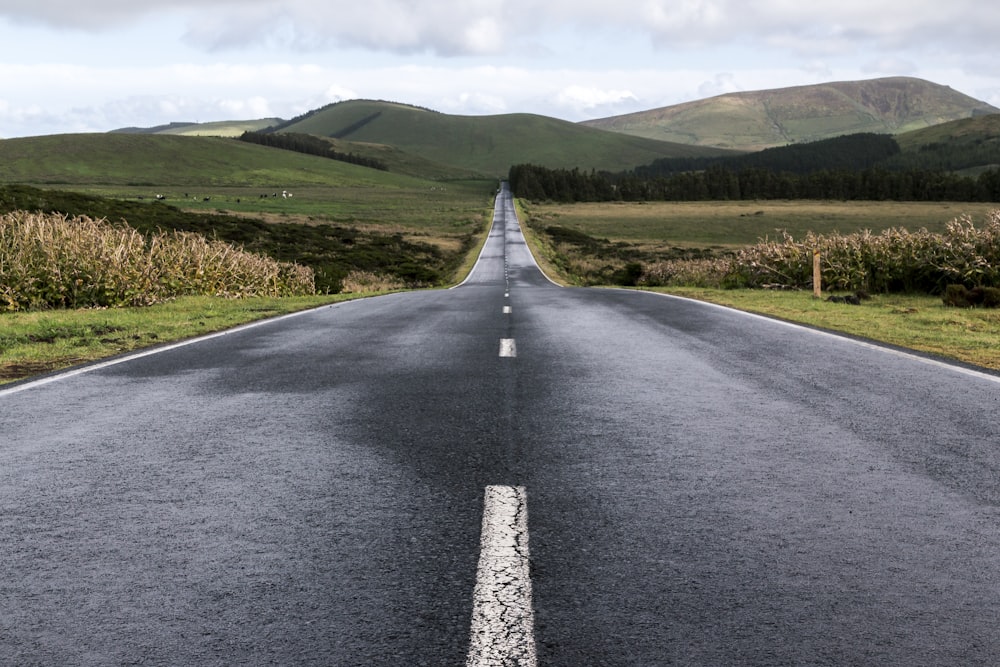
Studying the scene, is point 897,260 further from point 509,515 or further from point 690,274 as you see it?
point 509,515

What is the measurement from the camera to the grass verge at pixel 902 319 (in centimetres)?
1151

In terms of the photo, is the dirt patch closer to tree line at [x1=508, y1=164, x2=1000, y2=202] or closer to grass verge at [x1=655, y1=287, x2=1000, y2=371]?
grass verge at [x1=655, y1=287, x2=1000, y2=371]

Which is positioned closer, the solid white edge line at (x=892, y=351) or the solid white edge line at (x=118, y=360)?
the solid white edge line at (x=118, y=360)

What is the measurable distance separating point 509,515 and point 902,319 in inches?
528

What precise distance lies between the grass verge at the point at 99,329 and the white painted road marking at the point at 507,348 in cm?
492

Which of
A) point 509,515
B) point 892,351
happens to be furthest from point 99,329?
point 892,351

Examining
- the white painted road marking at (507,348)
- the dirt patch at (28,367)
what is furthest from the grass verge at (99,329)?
the white painted road marking at (507,348)

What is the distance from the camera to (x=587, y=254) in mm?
67562

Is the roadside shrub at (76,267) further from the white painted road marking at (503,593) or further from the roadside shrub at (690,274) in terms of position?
the roadside shrub at (690,274)

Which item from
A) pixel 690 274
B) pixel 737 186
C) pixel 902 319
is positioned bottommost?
pixel 690 274

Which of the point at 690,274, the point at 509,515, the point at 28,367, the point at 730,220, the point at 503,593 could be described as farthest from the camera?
the point at 730,220

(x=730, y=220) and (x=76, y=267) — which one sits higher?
(x=730, y=220)

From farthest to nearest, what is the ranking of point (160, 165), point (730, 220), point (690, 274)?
point (160, 165)
point (730, 220)
point (690, 274)

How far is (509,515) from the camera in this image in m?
4.37
